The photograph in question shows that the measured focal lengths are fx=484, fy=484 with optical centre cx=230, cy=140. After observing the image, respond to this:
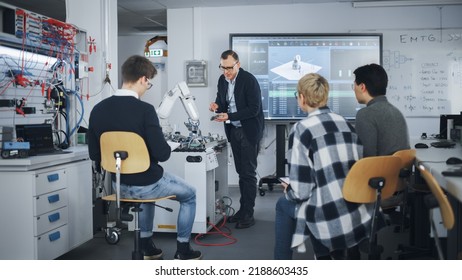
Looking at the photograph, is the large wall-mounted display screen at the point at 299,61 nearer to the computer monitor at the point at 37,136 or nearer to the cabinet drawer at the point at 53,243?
the computer monitor at the point at 37,136

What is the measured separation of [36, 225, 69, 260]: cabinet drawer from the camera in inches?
107

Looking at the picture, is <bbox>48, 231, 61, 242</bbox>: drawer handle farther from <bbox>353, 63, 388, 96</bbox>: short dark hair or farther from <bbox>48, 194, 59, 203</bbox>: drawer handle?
<bbox>353, 63, 388, 96</bbox>: short dark hair

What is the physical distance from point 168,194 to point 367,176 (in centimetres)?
115

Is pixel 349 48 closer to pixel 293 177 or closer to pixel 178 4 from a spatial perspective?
pixel 178 4

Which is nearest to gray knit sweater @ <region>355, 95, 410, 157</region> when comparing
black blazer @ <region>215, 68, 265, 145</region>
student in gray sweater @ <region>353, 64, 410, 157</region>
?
student in gray sweater @ <region>353, 64, 410, 157</region>

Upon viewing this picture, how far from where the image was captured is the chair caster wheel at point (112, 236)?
3467 mm

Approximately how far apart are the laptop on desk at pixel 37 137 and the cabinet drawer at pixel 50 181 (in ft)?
0.57

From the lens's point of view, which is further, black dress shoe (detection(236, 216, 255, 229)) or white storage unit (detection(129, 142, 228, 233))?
black dress shoe (detection(236, 216, 255, 229))

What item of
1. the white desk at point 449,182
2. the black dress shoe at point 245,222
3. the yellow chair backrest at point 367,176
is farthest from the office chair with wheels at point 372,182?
the black dress shoe at point 245,222

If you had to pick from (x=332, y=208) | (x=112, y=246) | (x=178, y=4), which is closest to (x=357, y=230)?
(x=332, y=208)

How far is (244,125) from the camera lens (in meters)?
4.00

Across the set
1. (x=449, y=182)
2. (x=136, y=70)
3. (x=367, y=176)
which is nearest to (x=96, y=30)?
A: (x=136, y=70)

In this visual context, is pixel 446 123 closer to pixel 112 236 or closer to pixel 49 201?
pixel 112 236

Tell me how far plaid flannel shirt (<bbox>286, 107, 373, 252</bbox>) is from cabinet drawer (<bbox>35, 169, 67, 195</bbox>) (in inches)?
56.9
